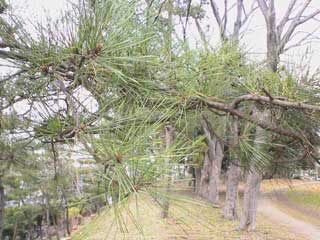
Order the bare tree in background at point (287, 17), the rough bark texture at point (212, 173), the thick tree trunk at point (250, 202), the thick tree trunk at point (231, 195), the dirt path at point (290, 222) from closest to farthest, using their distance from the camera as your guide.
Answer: the bare tree in background at point (287, 17) < the thick tree trunk at point (250, 202) < the dirt path at point (290, 222) < the thick tree trunk at point (231, 195) < the rough bark texture at point (212, 173)

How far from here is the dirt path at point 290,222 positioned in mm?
5562

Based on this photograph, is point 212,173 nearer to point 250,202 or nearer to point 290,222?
point 290,222

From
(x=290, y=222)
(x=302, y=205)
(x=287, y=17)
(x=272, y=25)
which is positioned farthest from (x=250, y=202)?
(x=302, y=205)

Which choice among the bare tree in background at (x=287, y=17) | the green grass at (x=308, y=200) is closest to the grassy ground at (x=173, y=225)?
the green grass at (x=308, y=200)

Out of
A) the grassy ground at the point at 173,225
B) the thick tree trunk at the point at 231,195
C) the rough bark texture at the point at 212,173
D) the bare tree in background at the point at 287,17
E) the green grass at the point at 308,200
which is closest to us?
the grassy ground at the point at 173,225

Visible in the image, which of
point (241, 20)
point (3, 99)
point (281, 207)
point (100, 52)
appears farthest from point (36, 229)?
point (100, 52)

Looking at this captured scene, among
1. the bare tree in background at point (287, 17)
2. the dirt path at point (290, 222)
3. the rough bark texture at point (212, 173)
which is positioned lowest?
the dirt path at point (290, 222)

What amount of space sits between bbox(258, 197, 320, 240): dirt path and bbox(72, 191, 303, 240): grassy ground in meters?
0.20

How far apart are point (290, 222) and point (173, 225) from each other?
18.3ft

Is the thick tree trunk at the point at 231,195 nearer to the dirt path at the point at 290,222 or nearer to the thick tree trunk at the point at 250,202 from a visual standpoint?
the thick tree trunk at the point at 250,202

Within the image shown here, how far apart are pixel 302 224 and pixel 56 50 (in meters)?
6.47

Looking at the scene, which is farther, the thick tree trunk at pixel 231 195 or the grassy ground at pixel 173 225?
the thick tree trunk at pixel 231 195

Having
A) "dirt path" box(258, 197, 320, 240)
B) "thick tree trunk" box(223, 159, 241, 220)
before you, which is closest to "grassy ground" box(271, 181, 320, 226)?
"dirt path" box(258, 197, 320, 240)

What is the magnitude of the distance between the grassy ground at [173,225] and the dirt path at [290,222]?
20 cm
